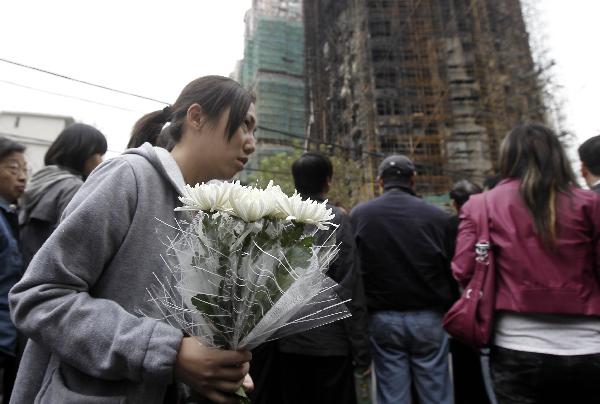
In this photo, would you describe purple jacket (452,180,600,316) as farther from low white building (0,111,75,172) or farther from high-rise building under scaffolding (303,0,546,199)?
low white building (0,111,75,172)

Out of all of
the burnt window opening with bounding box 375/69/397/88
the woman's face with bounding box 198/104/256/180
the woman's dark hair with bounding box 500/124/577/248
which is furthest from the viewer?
the burnt window opening with bounding box 375/69/397/88

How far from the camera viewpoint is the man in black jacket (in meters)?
2.56

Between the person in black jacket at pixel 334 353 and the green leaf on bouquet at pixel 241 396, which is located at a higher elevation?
the green leaf on bouquet at pixel 241 396

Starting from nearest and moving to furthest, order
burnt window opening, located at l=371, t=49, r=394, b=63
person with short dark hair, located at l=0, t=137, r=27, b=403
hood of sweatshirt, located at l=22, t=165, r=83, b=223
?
person with short dark hair, located at l=0, t=137, r=27, b=403 → hood of sweatshirt, located at l=22, t=165, r=83, b=223 → burnt window opening, located at l=371, t=49, r=394, b=63

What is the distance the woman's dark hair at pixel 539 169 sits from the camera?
1.64 metres

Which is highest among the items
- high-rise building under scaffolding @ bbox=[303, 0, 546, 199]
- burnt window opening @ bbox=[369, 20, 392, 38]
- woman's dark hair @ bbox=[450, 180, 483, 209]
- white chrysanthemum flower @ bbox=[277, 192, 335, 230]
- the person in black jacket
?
burnt window opening @ bbox=[369, 20, 392, 38]

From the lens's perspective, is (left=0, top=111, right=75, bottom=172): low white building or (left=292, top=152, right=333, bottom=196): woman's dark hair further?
(left=0, top=111, right=75, bottom=172): low white building

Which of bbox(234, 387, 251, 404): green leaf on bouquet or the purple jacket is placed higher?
the purple jacket

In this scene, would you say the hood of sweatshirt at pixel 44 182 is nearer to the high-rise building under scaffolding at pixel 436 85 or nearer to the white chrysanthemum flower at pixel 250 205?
the white chrysanthemum flower at pixel 250 205

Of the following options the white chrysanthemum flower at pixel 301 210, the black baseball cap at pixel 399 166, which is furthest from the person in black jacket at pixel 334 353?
the white chrysanthemum flower at pixel 301 210

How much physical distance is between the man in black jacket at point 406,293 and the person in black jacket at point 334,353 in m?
0.35

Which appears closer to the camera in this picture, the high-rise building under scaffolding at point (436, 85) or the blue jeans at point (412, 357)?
the blue jeans at point (412, 357)

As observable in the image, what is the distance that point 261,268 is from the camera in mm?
818

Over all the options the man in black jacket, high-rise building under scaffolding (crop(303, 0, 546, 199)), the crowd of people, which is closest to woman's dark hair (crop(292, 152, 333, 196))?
the crowd of people
